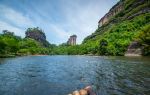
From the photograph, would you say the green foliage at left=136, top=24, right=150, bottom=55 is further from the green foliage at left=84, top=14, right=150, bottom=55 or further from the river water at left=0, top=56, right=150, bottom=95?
the river water at left=0, top=56, right=150, bottom=95

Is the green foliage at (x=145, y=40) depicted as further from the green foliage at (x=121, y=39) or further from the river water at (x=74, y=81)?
the river water at (x=74, y=81)

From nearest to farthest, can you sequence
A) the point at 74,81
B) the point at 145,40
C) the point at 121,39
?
1. the point at 74,81
2. the point at 145,40
3. the point at 121,39

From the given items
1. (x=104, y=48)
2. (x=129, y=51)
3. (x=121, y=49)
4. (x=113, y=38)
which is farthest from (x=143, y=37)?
(x=113, y=38)

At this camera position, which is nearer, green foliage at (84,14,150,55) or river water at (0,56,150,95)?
river water at (0,56,150,95)

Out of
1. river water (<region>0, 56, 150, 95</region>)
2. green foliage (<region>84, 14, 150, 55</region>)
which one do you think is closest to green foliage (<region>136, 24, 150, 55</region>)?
green foliage (<region>84, 14, 150, 55</region>)

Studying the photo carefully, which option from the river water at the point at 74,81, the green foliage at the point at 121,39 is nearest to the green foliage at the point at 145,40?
the green foliage at the point at 121,39

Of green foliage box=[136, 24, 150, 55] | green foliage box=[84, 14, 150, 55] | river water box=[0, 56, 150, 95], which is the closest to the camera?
river water box=[0, 56, 150, 95]

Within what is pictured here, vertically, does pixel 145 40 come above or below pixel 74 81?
above

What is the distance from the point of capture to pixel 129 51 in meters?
111

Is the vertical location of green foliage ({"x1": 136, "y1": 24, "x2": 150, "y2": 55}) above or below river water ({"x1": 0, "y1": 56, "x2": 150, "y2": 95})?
above

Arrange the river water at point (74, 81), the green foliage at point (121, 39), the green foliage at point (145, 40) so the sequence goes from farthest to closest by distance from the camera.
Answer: the green foliage at point (121, 39), the green foliage at point (145, 40), the river water at point (74, 81)

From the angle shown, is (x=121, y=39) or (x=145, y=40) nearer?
(x=145, y=40)

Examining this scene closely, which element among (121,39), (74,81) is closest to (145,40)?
(121,39)

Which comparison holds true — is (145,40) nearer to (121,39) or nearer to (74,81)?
(121,39)
